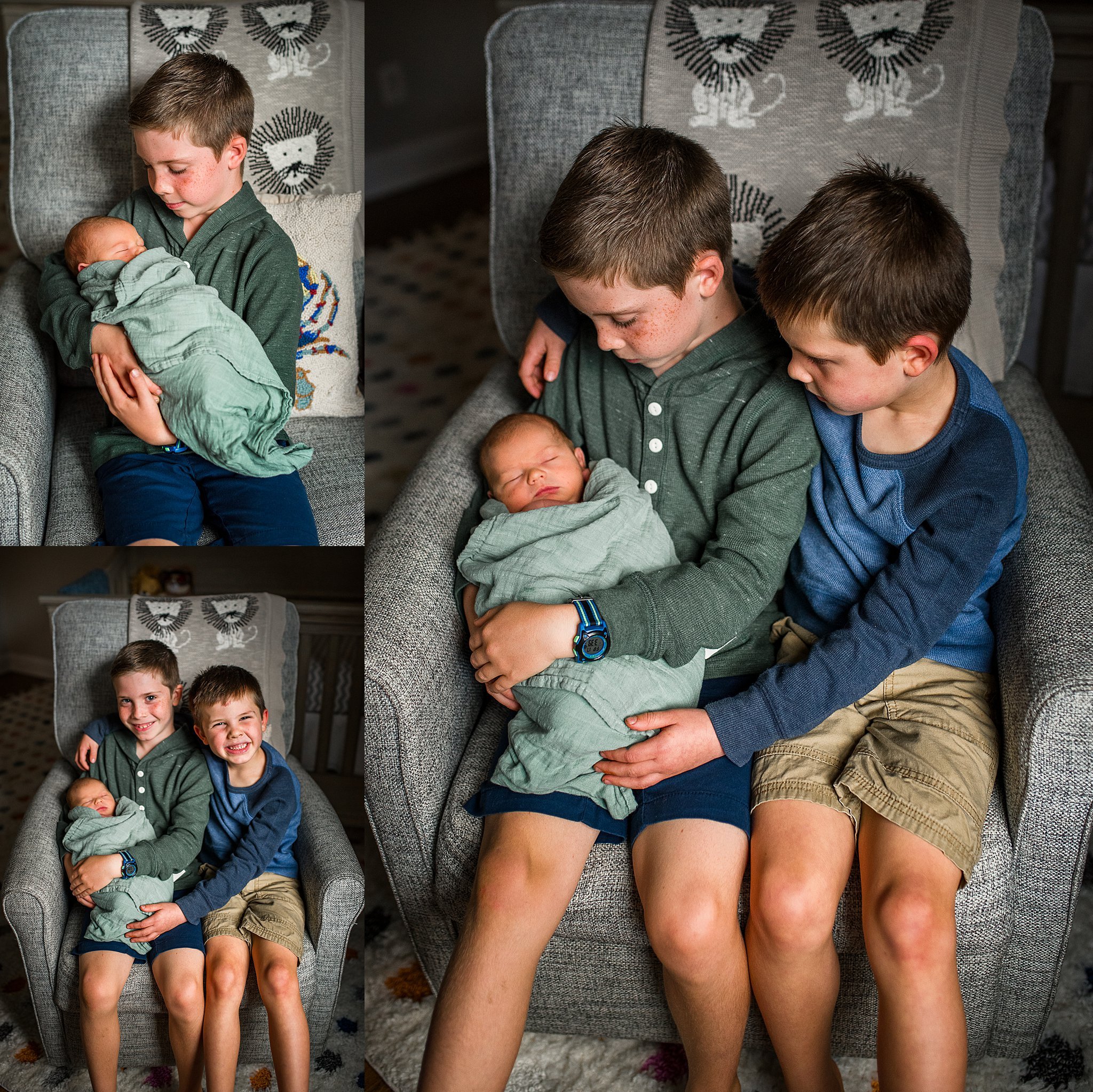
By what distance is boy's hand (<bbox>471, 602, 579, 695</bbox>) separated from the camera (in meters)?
1.09

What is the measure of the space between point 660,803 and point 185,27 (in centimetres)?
81

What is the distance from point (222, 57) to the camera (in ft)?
2.55

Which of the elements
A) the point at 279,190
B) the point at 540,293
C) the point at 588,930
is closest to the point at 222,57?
the point at 279,190

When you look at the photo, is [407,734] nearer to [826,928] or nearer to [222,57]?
[826,928]

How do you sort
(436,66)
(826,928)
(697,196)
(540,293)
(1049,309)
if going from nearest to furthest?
(826,928)
(697,196)
(540,293)
(1049,309)
(436,66)

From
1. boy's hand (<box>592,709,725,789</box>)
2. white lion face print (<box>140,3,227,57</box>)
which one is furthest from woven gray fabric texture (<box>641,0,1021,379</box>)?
white lion face print (<box>140,3,227,57</box>)

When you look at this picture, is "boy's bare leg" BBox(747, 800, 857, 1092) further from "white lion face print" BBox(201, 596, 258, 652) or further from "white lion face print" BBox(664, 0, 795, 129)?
"white lion face print" BBox(664, 0, 795, 129)

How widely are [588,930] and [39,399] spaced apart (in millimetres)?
728

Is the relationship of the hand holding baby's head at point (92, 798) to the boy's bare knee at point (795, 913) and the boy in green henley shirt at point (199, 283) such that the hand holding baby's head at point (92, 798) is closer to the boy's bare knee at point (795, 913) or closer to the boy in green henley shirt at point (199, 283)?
the boy in green henley shirt at point (199, 283)

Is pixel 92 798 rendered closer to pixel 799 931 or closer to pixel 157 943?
pixel 157 943

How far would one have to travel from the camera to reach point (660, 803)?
1.07 meters

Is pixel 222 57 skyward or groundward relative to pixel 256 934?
skyward

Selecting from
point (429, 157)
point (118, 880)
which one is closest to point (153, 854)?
point (118, 880)

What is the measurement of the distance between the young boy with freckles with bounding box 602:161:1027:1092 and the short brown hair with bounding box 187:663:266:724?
0.40m
